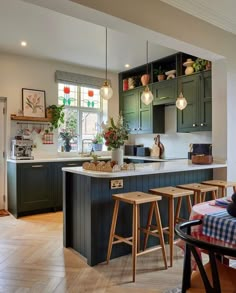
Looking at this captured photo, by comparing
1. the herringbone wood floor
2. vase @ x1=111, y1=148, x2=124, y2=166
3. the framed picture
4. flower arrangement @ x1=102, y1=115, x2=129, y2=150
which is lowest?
the herringbone wood floor

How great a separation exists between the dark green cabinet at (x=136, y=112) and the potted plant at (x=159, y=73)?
443 millimetres

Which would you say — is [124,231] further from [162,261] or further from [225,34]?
[225,34]

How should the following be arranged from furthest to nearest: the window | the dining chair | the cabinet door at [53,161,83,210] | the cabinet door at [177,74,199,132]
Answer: the window < the cabinet door at [53,161,83,210] < the cabinet door at [177,74,199,132] < the dining chair

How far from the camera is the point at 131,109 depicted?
5906 mm

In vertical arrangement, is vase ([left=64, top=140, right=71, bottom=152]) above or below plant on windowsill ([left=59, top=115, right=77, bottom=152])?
below

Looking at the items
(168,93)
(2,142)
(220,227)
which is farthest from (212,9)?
(2,142)

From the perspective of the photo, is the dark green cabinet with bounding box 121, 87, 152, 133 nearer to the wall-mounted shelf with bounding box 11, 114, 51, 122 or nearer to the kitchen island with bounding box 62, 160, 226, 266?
the wall-mounted shelf with bounding box 11, 114, 51, 122

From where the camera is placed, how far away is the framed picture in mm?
4910

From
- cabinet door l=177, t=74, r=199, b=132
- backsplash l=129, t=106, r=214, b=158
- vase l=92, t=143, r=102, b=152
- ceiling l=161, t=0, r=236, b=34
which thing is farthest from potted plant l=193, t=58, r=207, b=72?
vase l=92, t=143, r=102, b=152

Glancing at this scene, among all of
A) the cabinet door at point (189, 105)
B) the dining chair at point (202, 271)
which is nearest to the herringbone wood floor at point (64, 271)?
the dining chair at point (202, 271)

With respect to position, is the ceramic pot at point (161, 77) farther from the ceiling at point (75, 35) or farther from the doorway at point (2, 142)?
the doorway at point (2, 142)

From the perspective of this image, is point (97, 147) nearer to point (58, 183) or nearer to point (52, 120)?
point (52, 120)

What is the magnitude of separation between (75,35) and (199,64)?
2027 millimetres

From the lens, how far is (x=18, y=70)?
4.87 meters
